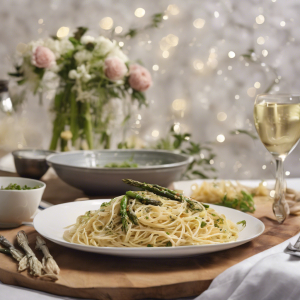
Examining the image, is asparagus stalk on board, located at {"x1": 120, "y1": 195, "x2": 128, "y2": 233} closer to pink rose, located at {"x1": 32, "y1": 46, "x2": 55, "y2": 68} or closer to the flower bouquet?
the flower bouquet

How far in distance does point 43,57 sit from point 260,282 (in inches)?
65.8

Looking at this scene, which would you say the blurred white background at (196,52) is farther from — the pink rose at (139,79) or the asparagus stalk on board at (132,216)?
the asparagus stalk on board at (132,216)

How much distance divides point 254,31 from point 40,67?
2371mm

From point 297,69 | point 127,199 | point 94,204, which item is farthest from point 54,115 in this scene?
point 297,69

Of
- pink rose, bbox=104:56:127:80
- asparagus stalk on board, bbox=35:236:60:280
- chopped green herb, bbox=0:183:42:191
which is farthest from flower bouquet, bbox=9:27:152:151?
asparagus stalk on board, bbox=35:236:60:280

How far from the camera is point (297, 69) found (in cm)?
374

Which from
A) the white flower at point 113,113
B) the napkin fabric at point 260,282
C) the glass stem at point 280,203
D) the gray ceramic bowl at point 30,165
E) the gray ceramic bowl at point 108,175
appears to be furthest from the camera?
the white flower at point 113,113

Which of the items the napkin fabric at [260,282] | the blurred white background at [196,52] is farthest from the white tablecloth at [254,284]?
the blurred white background at [196,52]

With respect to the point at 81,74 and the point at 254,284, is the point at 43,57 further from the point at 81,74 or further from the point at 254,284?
the point at 254,284

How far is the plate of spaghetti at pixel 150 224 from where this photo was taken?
85cm

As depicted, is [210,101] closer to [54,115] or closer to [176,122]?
[176,122]

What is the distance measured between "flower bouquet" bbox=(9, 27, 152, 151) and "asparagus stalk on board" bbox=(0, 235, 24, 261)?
1.23 meters

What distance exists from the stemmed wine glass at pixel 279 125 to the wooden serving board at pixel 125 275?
0.26 metres

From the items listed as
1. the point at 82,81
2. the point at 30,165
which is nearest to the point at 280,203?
the point at 30,165
